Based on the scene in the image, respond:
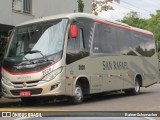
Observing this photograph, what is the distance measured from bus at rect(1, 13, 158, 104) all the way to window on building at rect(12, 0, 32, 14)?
20.1 feet

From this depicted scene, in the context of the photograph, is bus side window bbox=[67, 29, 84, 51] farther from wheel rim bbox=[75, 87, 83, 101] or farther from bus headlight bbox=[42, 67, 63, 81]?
wheel rim bbox=[75, 87, 83, 101]

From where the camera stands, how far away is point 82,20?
1491 centimetres

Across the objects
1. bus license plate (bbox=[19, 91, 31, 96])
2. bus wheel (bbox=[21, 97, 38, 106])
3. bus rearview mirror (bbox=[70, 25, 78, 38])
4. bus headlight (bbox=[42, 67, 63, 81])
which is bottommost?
bus wheel (bbox=[21, 97, 38, 106])

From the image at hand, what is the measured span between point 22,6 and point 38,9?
1116 mm

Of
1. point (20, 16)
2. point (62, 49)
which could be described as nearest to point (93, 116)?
point (62, 49)

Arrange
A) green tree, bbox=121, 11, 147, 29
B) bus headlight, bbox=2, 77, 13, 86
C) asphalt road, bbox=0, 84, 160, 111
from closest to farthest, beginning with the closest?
1. asphalt road, bbox=0, 84, 160, 111
2. bus headlight, bbox=2, 77, 13, 86
3. green tree, bbox=121, 11, 147, 29

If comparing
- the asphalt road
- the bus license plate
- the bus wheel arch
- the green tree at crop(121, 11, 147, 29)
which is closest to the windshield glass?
the bus license plate

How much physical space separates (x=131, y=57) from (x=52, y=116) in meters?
17.7

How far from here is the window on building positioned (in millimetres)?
21353

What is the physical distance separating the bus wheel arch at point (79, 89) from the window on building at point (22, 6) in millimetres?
7789

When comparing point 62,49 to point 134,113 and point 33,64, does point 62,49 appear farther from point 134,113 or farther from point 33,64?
point 134,113

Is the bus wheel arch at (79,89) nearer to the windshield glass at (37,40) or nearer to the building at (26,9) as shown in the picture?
the windshield glass at (37,40)

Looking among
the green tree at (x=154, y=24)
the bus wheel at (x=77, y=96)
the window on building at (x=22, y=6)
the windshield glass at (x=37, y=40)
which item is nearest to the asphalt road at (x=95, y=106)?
the bus wheel at (x=77, y=96)

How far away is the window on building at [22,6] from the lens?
2135 centimetres
